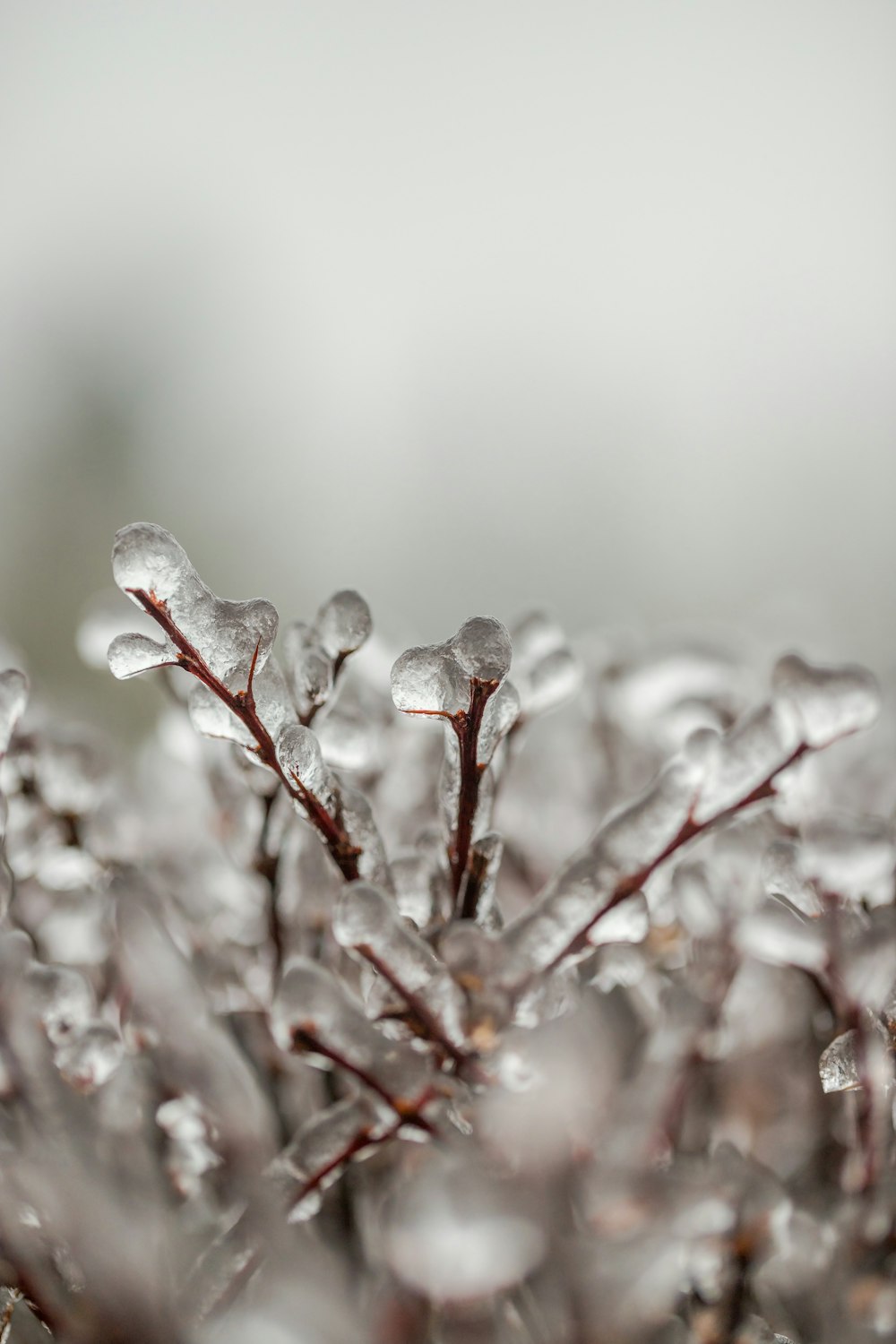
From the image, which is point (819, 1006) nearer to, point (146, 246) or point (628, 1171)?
point (628, 1171)

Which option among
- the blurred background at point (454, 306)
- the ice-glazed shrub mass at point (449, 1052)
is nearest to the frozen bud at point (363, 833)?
the ice-glazed shrub mass at point (449, 1052)

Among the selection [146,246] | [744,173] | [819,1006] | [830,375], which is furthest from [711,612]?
[819,1006]

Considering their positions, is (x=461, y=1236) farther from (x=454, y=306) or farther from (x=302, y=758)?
(x=454, y=306)

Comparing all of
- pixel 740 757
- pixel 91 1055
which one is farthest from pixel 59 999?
pixel 740 757

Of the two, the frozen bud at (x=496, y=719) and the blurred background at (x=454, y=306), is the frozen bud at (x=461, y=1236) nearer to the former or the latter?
the frozen bud at (x=496, y=719)

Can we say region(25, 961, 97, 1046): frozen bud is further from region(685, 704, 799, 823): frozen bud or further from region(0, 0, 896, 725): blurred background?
region(0, 0, 896, 725): blurred background

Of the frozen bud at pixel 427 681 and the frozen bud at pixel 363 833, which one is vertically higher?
the frozen bud at pixel 427 681

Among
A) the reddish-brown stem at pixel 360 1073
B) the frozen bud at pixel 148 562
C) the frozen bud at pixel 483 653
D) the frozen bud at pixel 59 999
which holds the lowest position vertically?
the frozen bud at pixel 59 999
